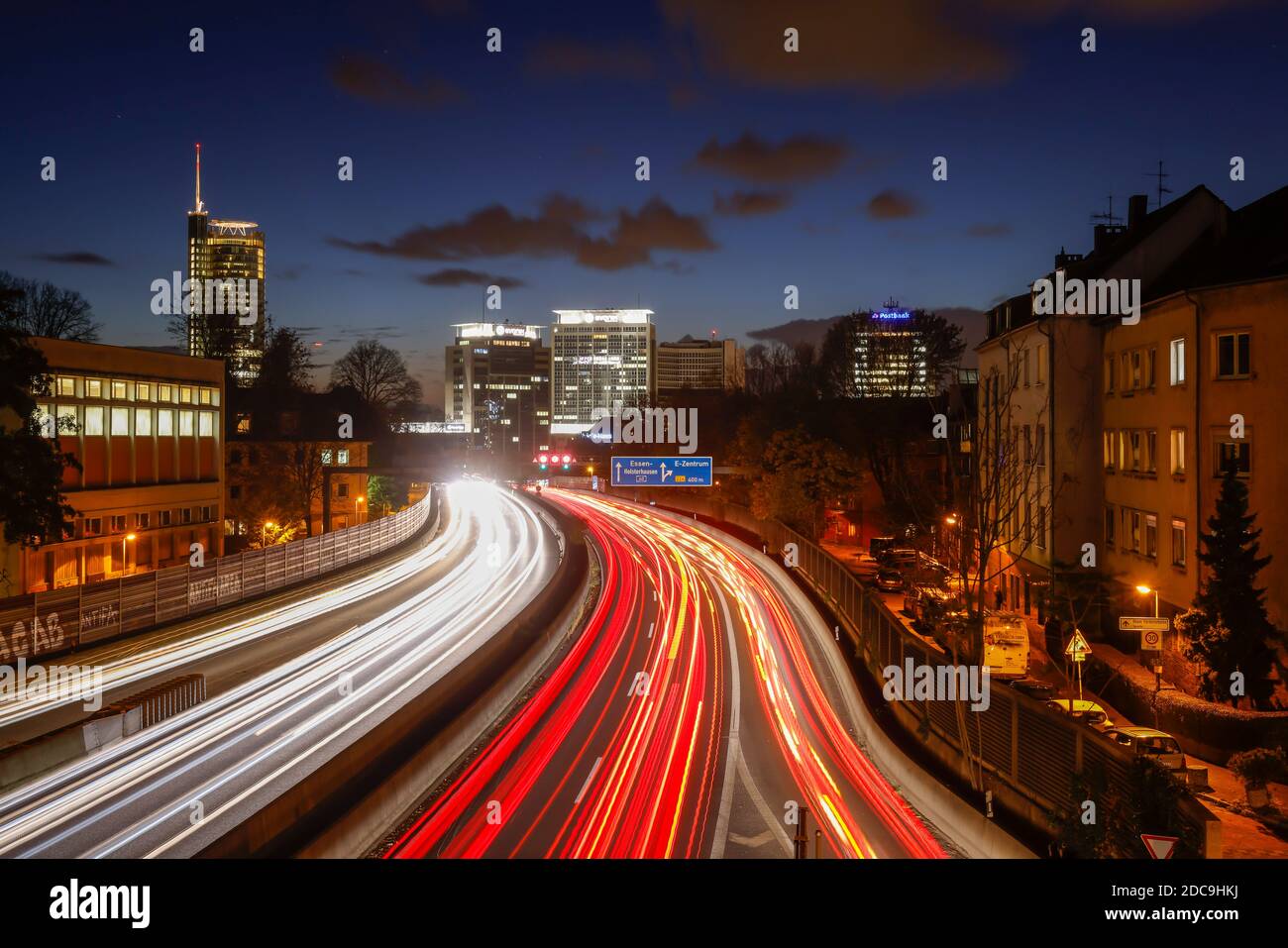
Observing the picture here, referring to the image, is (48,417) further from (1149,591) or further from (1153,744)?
(1149,591)

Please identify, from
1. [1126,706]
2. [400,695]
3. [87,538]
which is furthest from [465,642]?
[87,538]

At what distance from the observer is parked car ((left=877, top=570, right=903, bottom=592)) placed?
124ft

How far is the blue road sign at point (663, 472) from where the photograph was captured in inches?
2012

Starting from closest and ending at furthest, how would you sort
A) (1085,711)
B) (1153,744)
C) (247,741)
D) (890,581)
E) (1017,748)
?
(1017,748), (1153,744), (247,741), (1085,711), (890,581)

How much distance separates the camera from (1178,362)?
23562 mm

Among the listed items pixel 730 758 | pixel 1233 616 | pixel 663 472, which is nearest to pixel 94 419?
pixel 663 472

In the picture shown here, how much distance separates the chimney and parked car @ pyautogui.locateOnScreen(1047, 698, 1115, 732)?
2196 centimetres

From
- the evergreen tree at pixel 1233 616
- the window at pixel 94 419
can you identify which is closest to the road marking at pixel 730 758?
the evergreen tree at pixel 1233 616

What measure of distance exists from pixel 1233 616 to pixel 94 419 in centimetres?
3820
